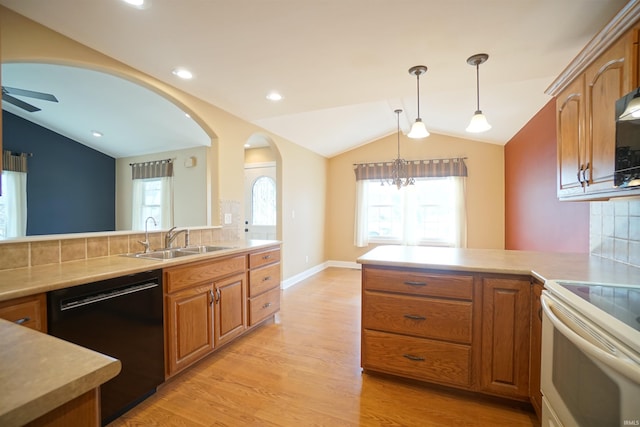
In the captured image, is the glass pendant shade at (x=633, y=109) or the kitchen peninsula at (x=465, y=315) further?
the kitchen peninsula at (x=465, y=315)

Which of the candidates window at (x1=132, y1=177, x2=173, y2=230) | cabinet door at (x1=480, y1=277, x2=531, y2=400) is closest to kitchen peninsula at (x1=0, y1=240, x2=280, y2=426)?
cabinet door at (x1=480, y1=277, x2=531, y2=400)

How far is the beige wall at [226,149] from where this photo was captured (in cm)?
165

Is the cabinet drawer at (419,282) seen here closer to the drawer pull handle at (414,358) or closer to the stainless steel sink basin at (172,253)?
the drawer pull handle at (414,358)

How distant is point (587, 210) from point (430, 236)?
3119mm

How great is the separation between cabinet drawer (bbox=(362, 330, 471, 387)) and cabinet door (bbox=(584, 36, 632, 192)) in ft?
4.12

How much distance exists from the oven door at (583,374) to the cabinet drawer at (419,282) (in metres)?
0.48

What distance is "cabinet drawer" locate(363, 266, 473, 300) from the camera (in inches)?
70.9

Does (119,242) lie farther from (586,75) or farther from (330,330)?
(586,75)

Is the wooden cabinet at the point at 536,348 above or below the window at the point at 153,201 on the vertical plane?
below

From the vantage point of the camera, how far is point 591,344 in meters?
0.92

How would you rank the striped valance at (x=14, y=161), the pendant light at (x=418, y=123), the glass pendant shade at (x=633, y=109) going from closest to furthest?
the glass pendant shade at (x=633, y=109), the pendant light at (x=418, y=123), the striped valance at (x=14, y=161)

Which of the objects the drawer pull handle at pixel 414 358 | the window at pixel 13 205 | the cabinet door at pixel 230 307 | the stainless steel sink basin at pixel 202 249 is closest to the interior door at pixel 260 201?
the stainless steel sink basin at pixel 202 249

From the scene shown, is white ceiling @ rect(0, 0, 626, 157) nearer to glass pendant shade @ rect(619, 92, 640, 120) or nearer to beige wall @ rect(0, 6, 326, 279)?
beige wall @ rect(0, 6, 326, 279)

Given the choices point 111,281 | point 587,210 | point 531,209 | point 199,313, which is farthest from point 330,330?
point 531,209
